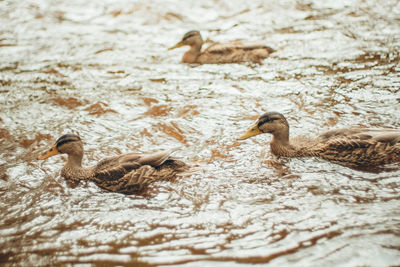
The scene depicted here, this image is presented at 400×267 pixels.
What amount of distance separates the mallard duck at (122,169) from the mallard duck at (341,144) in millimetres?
1172

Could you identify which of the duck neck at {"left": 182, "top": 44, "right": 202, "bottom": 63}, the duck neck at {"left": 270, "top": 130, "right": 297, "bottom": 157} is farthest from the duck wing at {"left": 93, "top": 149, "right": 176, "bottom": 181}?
the duck neck at {"left": 182, "top": 44, "right": 202, "bottom": 63}

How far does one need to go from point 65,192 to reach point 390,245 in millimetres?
3437

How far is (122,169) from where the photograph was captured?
4766 millimetres

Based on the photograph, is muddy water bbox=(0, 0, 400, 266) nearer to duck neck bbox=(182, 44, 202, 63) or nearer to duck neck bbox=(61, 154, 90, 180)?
duck neck bbox=(61, 154, 90, 180)

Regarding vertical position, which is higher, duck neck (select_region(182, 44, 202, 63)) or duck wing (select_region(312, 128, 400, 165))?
duck neck (select_region(182, 44, 202, 63))

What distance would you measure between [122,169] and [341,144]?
270 cm

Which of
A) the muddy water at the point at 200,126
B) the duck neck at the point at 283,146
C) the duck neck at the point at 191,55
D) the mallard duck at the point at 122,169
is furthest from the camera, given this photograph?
the duck neck at the point at 191,55

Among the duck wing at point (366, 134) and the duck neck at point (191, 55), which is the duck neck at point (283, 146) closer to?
the duck wing at point (366, 134)

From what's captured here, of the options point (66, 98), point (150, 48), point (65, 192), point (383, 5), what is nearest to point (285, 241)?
point (65, 192)

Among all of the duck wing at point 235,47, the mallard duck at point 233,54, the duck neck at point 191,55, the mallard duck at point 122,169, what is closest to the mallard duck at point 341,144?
the mallard duck at point 122,169

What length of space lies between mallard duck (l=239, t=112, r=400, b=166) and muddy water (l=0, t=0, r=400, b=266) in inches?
6.9

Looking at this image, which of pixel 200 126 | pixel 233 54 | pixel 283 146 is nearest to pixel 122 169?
pixel 200 126

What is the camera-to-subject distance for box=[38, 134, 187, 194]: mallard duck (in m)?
4.76

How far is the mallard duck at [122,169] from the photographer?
4.76 meters
